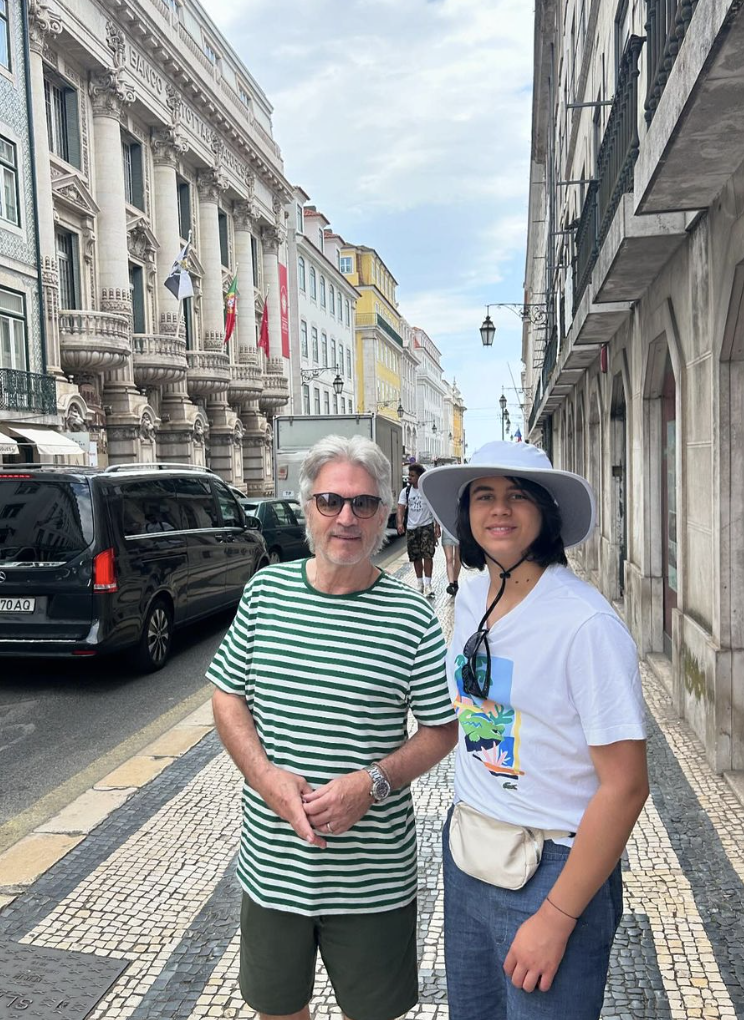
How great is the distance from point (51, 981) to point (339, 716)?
182 cm

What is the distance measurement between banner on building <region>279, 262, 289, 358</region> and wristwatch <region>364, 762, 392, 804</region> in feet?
139

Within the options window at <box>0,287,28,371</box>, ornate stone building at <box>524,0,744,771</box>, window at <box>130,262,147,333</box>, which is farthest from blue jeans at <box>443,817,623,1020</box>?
window at <box>130,262,147,333</box>

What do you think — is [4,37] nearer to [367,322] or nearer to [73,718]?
[73,718]

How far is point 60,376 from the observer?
21.9m

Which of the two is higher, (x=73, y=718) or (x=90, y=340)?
(x=90, y=340)

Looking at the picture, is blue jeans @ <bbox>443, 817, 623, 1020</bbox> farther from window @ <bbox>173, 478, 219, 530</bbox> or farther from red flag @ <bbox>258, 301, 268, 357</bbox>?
red flag @ <bbox>258, 301, 268, 357</bbox>

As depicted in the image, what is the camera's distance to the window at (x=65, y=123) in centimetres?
2407

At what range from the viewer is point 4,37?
2020cm

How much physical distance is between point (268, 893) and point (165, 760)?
11.5ft

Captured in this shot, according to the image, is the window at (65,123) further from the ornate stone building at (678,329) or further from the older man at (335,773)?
the older man at (335,773)

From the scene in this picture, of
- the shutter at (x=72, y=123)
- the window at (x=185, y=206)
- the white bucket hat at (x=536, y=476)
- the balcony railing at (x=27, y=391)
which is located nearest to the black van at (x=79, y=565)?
the white bucket hat at (x=536, y=476)

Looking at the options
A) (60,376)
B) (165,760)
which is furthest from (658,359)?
(60,376)

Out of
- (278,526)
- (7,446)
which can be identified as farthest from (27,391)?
(278,526)

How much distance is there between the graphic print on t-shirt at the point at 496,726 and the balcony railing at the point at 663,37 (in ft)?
10.6
